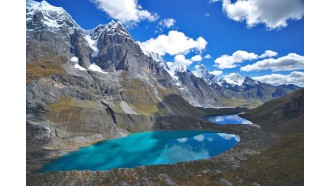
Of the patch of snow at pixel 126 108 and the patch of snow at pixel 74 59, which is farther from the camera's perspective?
the patch of snow at pixel 74 59

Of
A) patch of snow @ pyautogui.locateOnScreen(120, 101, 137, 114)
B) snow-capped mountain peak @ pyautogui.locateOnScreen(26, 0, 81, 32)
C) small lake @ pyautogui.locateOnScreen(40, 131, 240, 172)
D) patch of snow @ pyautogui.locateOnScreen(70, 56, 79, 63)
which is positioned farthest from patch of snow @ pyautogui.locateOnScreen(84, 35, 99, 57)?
small lake @ pyautogui.locateOnScreen(40, 131, 240, 172)

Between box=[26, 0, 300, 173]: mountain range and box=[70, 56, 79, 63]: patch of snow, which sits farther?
box=[70, 56, 79, 63]: patch of snow

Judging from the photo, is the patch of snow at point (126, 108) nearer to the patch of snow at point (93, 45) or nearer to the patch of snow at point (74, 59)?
the patch of snow at point (74, 59)

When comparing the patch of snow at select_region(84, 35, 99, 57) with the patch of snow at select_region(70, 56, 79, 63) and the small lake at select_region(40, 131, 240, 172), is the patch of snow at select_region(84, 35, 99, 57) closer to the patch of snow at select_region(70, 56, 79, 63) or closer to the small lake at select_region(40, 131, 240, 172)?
the patch of snow at select_region(70, 56, 79, 63)

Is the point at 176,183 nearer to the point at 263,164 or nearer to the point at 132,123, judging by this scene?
the point at 263,164

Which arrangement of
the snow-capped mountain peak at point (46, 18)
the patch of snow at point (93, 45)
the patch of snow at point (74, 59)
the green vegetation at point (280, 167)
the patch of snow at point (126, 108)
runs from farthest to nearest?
the patch of snow at point (93, 45), the patch of snow at point (74, 59), the snow-capped mountain peak at point (46, 18), the patch of snow at point (126, 108), the green vegetation at point (280, 167)

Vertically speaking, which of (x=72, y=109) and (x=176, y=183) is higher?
(x=72, y=109)

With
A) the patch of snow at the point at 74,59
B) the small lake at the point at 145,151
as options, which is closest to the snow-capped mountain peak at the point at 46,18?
the patch of snow at the point at 74,59
